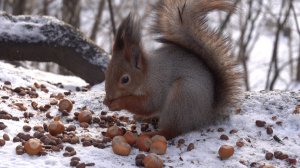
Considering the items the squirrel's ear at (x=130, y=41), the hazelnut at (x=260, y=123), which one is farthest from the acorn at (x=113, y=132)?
the hazelnut at (x=260, y=123)

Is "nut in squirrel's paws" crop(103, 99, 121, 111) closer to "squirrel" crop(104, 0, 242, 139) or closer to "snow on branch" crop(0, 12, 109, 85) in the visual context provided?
"squirrel" crop(104, 0, 242, 139)

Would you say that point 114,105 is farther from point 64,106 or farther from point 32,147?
point 32,147

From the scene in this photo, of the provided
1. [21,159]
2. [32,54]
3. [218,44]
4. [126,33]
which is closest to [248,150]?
[218,44]

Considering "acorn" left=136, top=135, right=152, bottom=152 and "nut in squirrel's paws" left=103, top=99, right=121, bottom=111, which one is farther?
"nut in squirrel's paws" left=103, top=99, right=121, bottom=111

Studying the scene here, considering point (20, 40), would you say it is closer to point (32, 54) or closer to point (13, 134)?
point (32, 54)

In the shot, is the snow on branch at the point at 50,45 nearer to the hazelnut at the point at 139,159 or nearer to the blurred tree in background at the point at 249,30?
the hazelnut at the point at 139,159

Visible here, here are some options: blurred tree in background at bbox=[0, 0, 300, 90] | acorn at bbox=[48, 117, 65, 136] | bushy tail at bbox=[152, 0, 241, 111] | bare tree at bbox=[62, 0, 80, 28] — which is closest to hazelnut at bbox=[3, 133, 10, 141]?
acorn at bbox=[48, 117, 65, 136]
